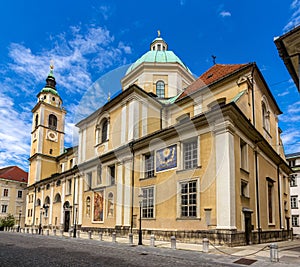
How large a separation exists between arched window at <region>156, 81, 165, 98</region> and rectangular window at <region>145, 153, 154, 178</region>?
1026 centimetres

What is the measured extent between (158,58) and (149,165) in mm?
15042

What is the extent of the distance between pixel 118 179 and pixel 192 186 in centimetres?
852

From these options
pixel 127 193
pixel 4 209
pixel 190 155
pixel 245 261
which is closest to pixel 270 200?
pixel 190 155

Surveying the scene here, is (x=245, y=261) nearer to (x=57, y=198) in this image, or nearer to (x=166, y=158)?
(x=166, y=158)

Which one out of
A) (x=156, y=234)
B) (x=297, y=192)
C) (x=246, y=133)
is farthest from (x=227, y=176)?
(x=297, y=192)


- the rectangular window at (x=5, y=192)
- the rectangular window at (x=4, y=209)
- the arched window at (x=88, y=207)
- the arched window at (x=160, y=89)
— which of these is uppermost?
the arched window at (x=160, y=89)

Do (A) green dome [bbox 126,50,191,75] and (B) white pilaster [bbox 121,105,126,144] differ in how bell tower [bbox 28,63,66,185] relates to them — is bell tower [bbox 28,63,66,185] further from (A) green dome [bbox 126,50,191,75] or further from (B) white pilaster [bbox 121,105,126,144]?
(B) white pilaster [bbox 121,105,126,144]

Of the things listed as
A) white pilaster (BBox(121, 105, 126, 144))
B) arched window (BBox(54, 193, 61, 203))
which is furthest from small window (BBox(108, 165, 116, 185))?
arched window (BBox(54, 193, 61, 203))

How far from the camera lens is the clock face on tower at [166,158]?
21.5m

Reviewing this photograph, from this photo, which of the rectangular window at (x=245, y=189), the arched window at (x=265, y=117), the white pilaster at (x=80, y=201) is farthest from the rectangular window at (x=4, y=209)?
the rectangular window at (x=245, y=189)

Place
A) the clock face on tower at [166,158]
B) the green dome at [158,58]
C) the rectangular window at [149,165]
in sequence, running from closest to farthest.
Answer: the clock face on tower at [166,158]
the rectangular window at [149,165]
the green dome at [158,58]

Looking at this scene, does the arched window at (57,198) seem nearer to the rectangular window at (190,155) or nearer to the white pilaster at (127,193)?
the white pilaster at (127,193)

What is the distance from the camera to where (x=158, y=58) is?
34.4 meters

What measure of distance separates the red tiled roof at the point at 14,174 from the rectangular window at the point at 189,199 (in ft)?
156
